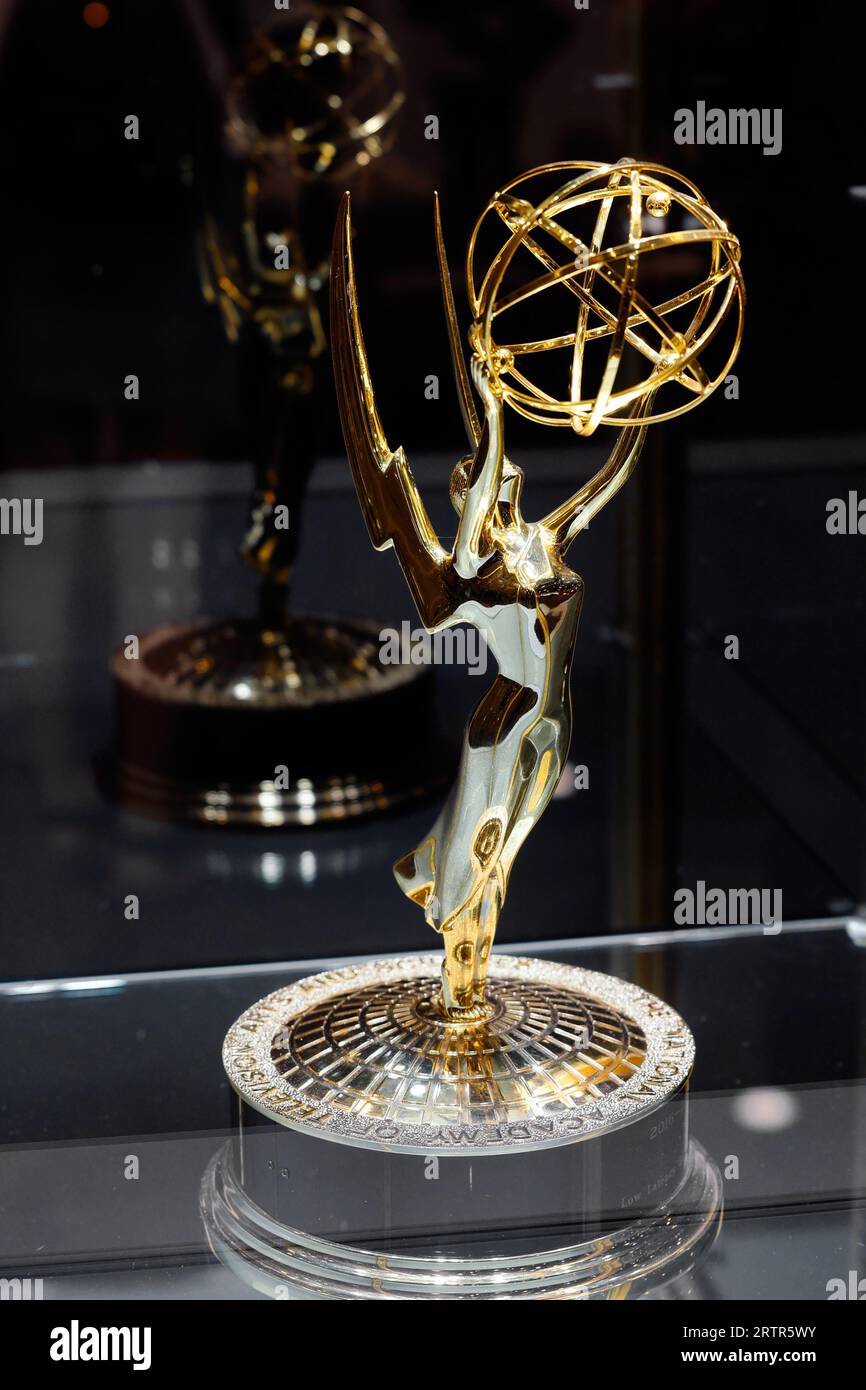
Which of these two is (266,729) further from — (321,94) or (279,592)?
(321,94)

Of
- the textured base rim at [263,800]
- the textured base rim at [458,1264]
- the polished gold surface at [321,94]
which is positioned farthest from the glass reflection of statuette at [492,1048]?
the polished gold surface at [321,94]

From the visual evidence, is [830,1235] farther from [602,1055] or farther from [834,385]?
[834,385]

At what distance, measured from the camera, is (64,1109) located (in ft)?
8.39

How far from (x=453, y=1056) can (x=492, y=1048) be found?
0.05m

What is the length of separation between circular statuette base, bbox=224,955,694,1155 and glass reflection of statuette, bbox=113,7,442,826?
870mm

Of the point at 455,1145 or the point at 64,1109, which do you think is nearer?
the point at 455,1145

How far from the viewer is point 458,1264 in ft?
7.09

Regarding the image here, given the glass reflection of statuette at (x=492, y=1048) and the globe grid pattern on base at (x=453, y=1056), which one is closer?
the glass reflection of statuette at (x=492, y=1048)

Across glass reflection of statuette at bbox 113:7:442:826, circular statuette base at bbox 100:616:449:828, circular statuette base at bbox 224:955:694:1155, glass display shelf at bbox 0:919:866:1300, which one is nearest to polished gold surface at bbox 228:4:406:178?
glass reflection of statuette at bbox 113:7:442:826

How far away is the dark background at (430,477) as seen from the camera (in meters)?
3.16

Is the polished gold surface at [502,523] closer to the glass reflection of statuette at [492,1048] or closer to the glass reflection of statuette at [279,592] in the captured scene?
the glass reflection of statuette at [492,1048]

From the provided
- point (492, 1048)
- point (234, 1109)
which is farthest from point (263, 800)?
point (492, 1048)
